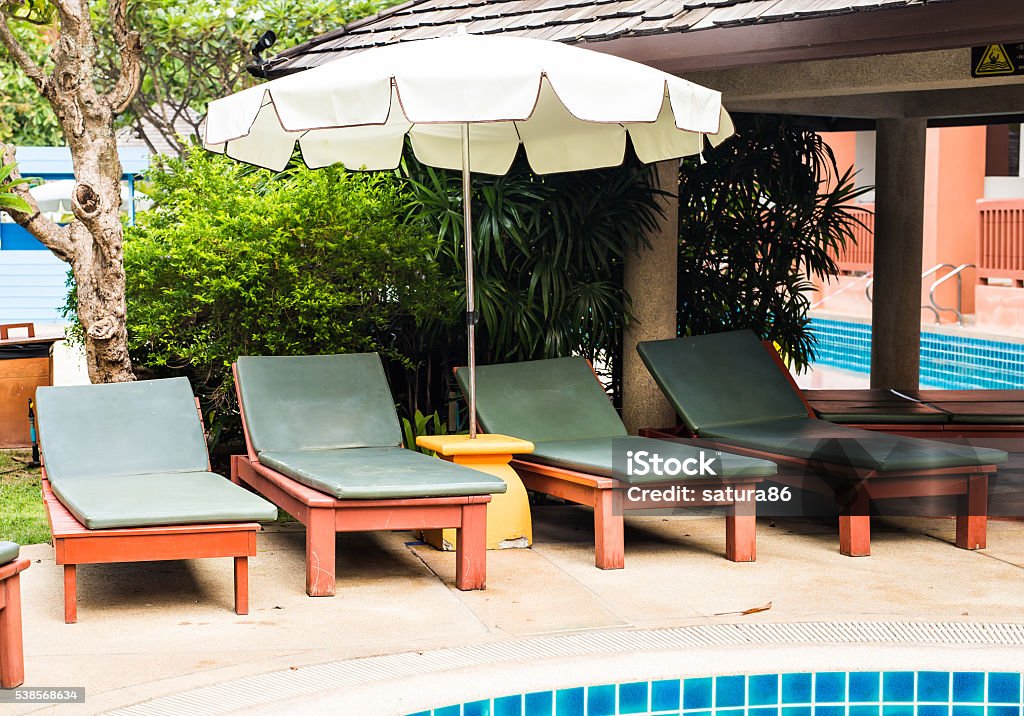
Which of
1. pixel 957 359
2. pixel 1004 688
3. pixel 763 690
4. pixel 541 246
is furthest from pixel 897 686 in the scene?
pixel 957 359

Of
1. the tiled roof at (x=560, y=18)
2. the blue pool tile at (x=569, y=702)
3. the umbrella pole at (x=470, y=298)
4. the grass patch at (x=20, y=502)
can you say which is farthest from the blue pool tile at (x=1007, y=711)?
the grass patch at (x=20, y=502)

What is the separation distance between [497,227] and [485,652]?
3561mm

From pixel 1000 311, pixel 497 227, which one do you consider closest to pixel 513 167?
pixel 497 227

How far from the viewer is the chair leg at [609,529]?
5348 mm

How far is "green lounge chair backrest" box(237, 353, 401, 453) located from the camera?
19.7ft

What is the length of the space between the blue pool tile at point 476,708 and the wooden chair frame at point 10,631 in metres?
1.40

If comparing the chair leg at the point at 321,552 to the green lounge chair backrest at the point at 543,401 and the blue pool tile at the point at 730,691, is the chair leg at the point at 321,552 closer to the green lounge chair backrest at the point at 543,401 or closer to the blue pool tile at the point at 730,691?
the green lounge chair backrest at the point at 543,401

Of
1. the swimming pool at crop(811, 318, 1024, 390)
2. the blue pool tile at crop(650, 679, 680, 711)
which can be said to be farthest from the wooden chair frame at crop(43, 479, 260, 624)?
the swimming pool at crop(811, 318, 1024, 390)

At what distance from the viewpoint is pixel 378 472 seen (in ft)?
17.0

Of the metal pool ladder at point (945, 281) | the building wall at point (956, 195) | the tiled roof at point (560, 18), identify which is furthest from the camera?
the building wall at point (956, 195)

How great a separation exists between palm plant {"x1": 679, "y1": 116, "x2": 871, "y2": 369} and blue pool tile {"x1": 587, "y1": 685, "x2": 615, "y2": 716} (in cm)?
500

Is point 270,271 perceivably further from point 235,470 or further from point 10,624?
point 10,624

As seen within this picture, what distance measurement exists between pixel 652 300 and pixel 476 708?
13.9 ft

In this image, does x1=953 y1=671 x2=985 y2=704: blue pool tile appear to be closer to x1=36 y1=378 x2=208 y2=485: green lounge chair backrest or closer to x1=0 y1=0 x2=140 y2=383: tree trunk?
x1=36 y1=378 x2=208 y2=485: green lounge chair backrest
